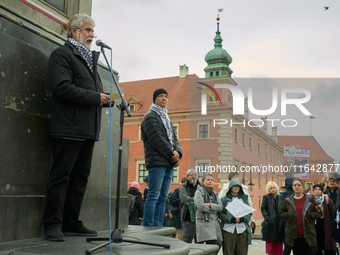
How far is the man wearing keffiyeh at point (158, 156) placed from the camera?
520 cm

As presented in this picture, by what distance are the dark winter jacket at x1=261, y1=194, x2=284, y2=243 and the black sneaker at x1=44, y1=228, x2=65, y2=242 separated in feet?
18.3

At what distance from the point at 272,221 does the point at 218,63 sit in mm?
35775

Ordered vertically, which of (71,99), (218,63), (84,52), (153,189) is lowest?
(153,189)

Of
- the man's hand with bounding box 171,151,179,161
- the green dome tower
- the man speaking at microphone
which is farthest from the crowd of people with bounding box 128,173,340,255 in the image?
the green dome tower

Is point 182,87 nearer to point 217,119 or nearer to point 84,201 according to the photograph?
point 217,119

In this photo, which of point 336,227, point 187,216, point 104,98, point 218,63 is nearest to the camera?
point 104,98

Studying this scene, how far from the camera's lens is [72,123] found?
3611 mm

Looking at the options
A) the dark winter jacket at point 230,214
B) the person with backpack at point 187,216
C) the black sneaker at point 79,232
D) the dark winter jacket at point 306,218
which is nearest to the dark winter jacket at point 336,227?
the dark winter jacket at point 306,218

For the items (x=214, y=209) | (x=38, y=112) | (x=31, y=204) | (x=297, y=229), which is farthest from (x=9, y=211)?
(x=297, y=229)

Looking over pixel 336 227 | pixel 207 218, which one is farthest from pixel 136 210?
pixel 336 227

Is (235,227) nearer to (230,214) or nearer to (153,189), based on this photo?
(230,214)

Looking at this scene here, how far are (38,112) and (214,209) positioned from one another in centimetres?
396

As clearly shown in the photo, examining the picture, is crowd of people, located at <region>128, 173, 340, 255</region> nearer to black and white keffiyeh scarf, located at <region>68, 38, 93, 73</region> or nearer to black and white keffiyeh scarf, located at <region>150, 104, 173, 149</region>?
black and white keffiyeh scarf, located at <region>150, 104, 173, 149</region>

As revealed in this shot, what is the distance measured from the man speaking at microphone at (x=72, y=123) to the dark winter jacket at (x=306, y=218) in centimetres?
451
